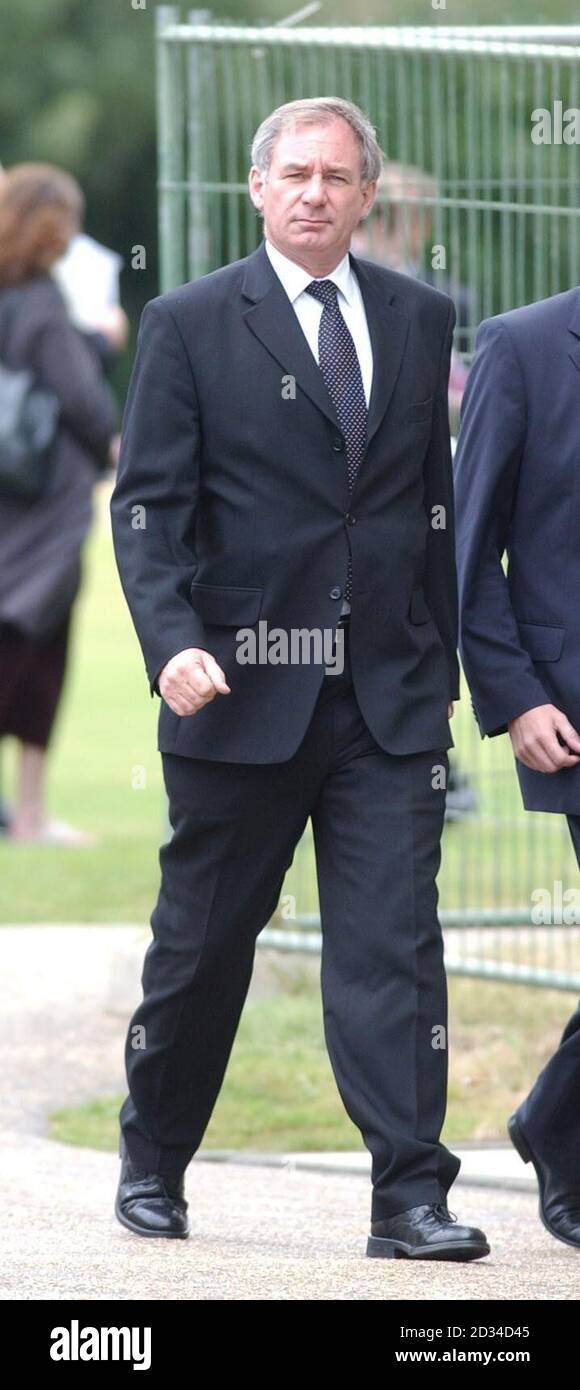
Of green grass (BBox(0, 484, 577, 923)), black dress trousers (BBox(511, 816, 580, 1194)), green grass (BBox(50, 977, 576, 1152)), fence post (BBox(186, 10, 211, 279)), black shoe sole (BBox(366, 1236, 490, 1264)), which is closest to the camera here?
black shoe sole (BBox(366, 1236, 490, 1264))

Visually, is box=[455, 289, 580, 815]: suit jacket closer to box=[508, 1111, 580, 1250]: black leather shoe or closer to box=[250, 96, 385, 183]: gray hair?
box=[250, 96, 385, 183]: gray hair

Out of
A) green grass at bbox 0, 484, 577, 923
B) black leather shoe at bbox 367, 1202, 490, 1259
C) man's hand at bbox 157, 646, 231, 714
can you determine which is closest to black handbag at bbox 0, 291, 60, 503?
green grass at bbox 0, 484, 577, 923

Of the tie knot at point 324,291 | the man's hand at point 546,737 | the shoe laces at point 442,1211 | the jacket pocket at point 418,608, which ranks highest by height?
the tie knot at point 324,291

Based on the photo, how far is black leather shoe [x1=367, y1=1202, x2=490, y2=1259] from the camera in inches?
183

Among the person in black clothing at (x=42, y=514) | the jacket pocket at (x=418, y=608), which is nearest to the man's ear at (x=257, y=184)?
the jacket pocket at (x=418, y=608)

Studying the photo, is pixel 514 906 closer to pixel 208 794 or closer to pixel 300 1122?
pixel 300 1122

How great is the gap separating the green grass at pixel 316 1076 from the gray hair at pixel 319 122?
8.47 ft

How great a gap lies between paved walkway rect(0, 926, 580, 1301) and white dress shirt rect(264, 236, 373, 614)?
1500 mm

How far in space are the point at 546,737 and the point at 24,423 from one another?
6573mm

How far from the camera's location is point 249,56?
724 cm

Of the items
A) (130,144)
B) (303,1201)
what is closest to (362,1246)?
(303,1201)

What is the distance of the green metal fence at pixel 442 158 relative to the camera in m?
6.85

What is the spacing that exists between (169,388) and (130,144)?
45738 millimetres

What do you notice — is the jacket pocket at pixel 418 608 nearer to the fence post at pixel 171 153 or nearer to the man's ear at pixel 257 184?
the man's ear at pixel 257 184
